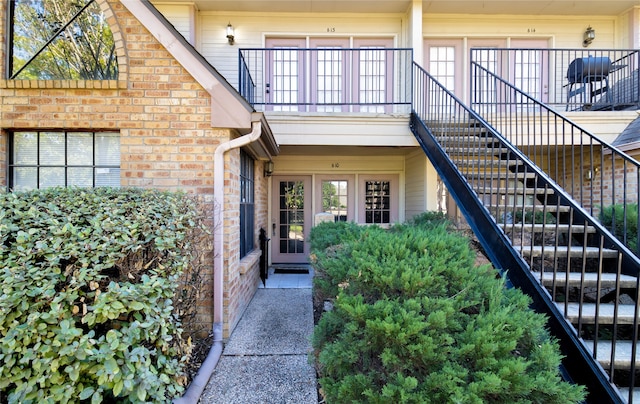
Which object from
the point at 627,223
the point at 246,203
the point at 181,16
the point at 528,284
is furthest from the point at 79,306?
the point at 181,16

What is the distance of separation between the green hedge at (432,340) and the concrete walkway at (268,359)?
2.23 feet

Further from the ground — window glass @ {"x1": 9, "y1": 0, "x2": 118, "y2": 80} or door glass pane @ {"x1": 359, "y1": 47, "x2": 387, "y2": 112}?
door glass pane @ {"x1": 359, "y1": 47, "x2": 387, "y2": 112}

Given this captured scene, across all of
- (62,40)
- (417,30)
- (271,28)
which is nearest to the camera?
(62,40)

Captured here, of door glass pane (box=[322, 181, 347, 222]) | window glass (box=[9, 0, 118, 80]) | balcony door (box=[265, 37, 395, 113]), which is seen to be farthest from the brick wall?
door glass pane (box=[322, 181, 347, 222])

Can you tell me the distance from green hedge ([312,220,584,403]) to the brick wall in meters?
2.10

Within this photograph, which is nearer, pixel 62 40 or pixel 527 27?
pixel 62 40

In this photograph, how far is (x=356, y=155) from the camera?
812cm

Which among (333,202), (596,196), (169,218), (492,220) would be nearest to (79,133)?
(169,218)

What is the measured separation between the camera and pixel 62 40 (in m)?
3.71

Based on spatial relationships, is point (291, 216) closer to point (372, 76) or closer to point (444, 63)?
point (372, 76)

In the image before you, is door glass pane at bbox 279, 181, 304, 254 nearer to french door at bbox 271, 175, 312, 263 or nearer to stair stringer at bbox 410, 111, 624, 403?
french door at bbox 271, 175, 312, 263

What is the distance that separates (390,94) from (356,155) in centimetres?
165

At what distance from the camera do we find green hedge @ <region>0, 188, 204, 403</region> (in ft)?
6.38

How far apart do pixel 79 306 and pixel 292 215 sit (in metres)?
6.28
